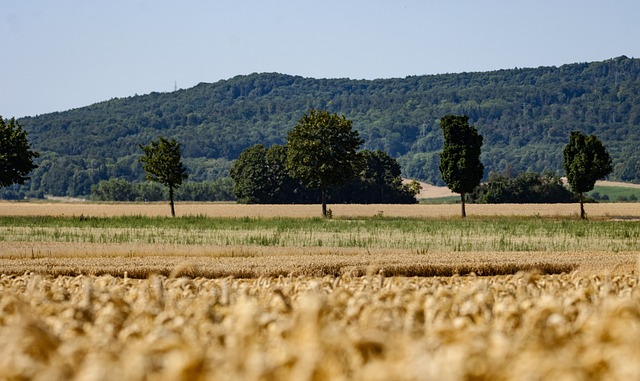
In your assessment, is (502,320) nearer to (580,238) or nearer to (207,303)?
(207,303)

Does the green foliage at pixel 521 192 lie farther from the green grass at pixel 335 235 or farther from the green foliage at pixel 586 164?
the green grass at pixel 335 235

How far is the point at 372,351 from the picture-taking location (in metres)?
6.41

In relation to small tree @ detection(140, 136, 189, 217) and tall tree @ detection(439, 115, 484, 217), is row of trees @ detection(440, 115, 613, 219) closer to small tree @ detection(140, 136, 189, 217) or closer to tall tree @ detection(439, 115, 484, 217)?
tall tree @ detection(439, 115, 484, 217)

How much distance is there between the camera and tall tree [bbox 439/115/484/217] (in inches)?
2832

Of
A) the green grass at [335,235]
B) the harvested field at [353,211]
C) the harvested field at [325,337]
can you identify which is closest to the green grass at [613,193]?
the harvested field at [353,211]

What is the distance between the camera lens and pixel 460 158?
235 feet

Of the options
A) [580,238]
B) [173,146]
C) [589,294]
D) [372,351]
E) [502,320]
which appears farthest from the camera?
[173,146]

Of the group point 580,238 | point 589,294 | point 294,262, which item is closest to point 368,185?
point 580,238

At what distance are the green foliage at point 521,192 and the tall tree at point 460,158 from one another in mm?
40014

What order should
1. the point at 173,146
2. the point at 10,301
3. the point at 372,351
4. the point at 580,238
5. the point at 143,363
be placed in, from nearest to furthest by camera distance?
the point at 143,363
the point at 372,351
the point at 10,301
the point at 580,238
the point at 173,146

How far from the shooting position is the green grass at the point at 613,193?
157 meters

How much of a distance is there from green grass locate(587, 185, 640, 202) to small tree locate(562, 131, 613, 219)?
82.9 m

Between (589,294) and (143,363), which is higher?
(143,363)

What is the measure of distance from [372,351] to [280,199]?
10764cm
